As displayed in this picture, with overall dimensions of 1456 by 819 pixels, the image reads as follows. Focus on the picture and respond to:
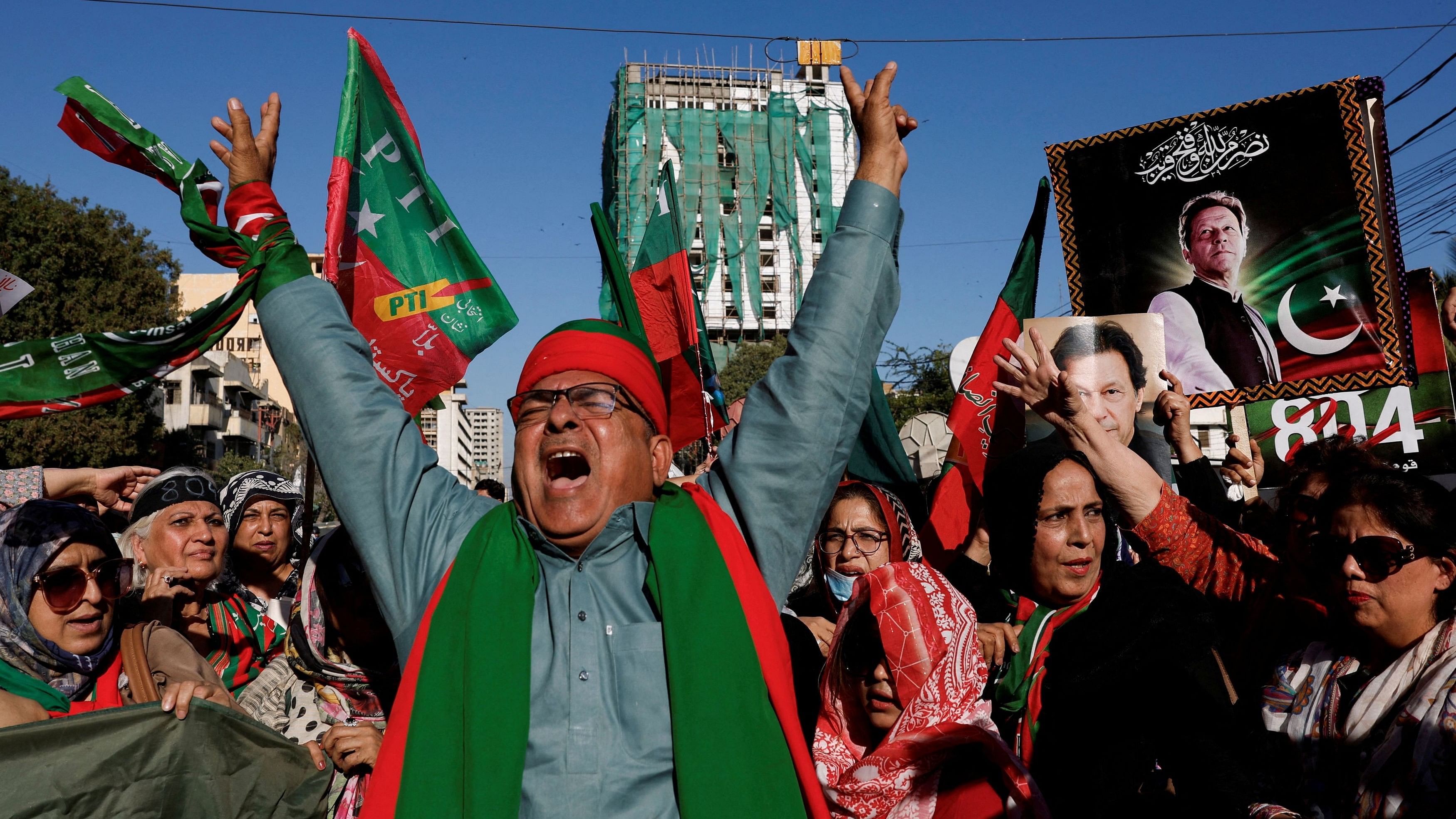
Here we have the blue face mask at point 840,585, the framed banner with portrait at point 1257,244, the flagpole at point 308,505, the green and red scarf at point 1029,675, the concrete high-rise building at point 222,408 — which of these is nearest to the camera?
the green and red scarf at point 1029,675

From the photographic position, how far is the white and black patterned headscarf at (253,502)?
4.17 metres

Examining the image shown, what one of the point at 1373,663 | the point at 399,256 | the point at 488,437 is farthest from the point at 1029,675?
the point at 488,437

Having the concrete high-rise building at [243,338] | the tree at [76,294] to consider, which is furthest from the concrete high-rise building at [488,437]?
the tree at [76,294]

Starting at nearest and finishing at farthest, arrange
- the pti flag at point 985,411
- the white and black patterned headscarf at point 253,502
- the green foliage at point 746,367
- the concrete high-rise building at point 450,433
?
the white and black patterned headscarf at point 253,502
the pti flag at point 985,411
the green foliage at point 746,367
the concrete high-rise building at point 450,433

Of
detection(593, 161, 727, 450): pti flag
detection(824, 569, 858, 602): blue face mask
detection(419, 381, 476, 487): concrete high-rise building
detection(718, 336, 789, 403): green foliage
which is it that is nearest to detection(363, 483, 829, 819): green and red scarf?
detection(824, 569, 858, 602): blue face mask

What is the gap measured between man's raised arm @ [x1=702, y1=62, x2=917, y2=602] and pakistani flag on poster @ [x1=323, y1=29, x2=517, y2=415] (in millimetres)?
2094

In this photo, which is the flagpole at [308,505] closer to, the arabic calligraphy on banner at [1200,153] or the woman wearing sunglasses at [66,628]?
the woman wearing sunglasses at [66,628]

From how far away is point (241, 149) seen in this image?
7.50 feet

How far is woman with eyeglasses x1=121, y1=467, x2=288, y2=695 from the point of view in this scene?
3586mm

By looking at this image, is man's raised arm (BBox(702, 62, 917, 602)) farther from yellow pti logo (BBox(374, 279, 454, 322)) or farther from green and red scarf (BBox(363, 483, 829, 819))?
yellow pti logo (BBox(374, 279, 454, 322))

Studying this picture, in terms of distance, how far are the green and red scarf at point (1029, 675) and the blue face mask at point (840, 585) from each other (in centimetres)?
91

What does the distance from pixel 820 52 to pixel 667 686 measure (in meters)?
66.2

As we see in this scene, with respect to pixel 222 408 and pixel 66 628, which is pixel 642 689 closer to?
pixel 66 628

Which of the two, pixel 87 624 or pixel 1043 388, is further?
pixel 1043 388
